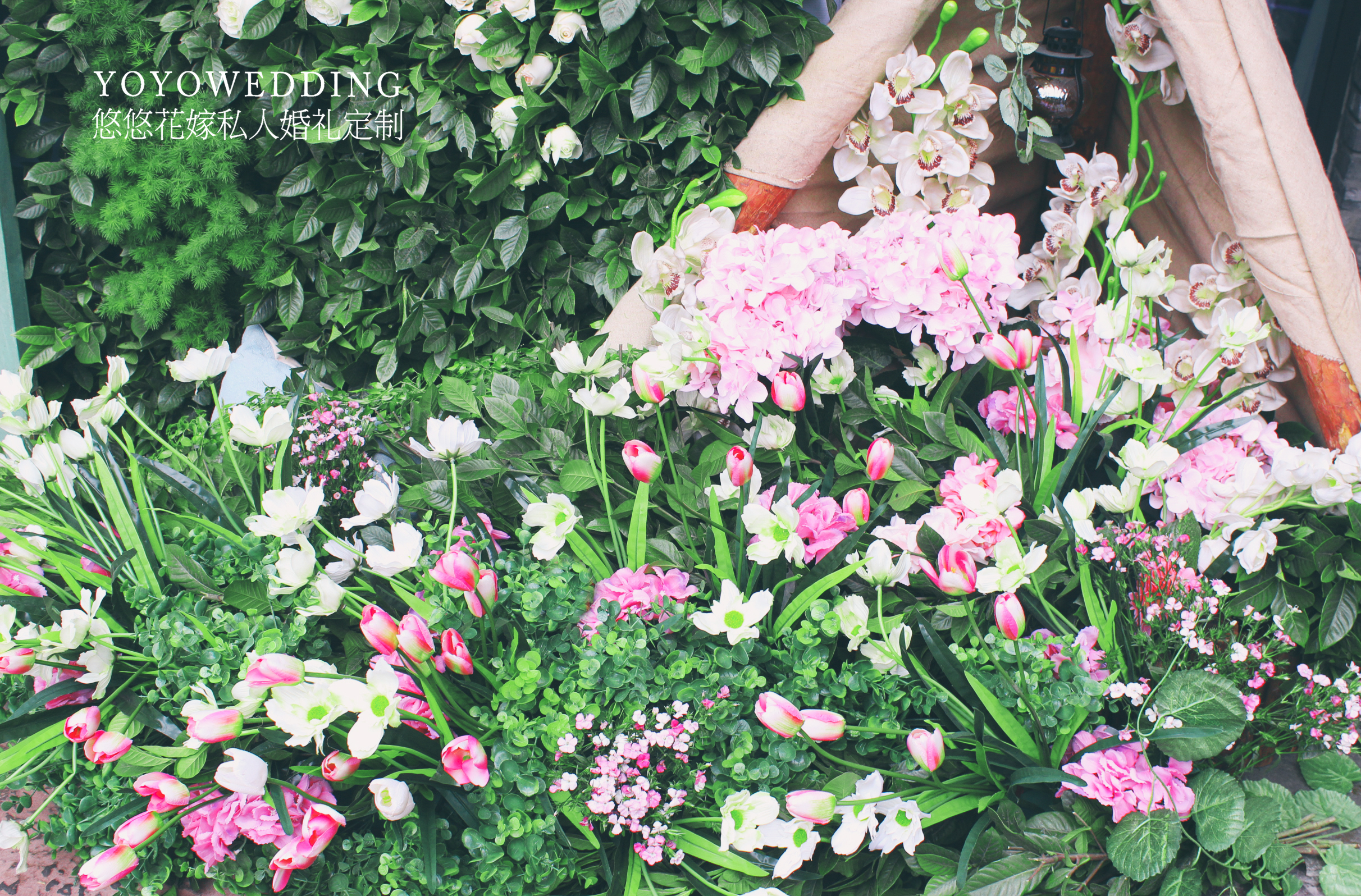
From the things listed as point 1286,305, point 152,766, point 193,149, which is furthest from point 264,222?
point 1286,305

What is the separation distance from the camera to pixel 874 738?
3.58 feet

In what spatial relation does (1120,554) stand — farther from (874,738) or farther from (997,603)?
(874,738)

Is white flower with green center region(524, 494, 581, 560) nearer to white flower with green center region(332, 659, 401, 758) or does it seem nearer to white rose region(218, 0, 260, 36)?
white flower with green center region(332, 659, 401, 758)

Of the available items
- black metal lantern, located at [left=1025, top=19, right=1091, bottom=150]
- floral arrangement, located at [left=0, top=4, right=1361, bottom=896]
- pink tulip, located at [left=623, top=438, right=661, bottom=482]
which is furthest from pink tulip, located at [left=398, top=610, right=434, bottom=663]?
black metal lantern, located at [left=1025, top=19, right=1091, bottom=150]

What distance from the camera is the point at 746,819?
963 mm

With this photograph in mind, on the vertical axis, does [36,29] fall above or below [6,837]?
above

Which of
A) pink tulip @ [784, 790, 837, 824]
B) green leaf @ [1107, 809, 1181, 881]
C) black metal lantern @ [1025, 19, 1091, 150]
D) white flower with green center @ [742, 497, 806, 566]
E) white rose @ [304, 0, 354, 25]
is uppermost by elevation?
white rose @ [304, 0, 354, 25]

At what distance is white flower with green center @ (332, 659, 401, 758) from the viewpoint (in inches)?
33.5

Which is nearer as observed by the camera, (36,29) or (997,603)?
(997,603)

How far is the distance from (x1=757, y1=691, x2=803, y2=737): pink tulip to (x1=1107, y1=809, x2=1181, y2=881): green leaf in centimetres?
42

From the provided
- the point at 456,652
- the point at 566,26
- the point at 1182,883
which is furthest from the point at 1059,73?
the point at 456,652

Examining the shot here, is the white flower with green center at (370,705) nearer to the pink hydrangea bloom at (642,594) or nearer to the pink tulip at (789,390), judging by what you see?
the pink hydrangea bloom at (642,594)

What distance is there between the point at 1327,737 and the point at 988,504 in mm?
540

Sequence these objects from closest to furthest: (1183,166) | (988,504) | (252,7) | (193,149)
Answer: (988,504)
(1183,166)
(252,7)
(193,149)
